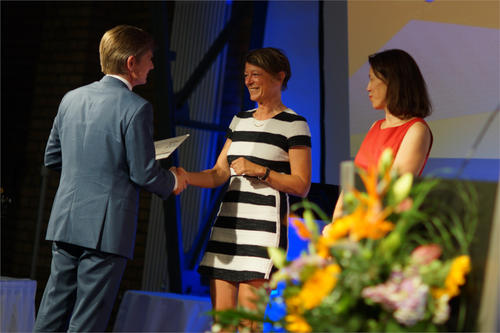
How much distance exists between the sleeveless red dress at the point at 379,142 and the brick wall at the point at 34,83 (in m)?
3.76

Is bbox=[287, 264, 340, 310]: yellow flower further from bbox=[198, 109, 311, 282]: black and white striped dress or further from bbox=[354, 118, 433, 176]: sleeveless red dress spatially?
bbox=[198, 109, 311, 282]: black and white striped dress

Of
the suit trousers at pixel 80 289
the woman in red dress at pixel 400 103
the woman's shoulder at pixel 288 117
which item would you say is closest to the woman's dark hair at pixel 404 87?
the woman in red dress at pixel 400 103

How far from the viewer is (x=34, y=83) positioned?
5871mm

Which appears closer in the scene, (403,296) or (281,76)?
(403,296)

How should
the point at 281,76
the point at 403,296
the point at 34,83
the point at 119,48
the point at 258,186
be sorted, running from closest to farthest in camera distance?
the point at 403,296 < the point at 119,48 < the point at 258,186 < the point at 281,76 < the point at 34,83

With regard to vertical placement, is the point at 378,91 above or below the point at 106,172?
above

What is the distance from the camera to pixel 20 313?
9.86 feet

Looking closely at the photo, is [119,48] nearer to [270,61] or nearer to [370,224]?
[270,61]

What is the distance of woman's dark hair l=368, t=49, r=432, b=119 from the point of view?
6.90ft

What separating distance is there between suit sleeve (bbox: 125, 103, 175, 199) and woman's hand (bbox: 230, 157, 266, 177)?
0.30m

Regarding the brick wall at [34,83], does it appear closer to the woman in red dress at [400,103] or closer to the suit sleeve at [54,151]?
the suit sleeve at [54,151]

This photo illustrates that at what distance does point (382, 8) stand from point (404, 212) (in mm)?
2636

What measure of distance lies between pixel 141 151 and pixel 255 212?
475 mm

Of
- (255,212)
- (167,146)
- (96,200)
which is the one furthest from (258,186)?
(96,200)
